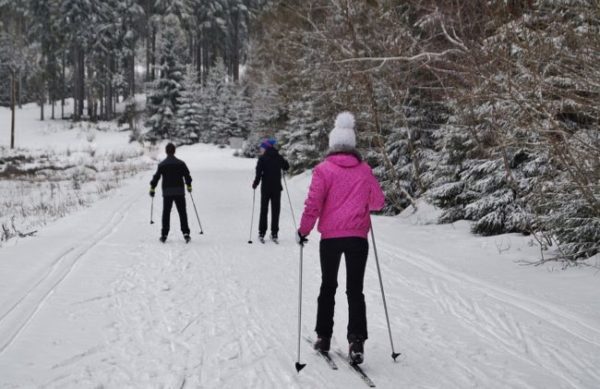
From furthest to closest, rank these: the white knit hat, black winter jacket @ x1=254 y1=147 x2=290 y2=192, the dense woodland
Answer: black winter jacket @ x1=254 y1=147 x2=290 y2=192, the dense woodland, the white knit hat

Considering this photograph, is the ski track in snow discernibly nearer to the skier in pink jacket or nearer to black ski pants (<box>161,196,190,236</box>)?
the skier in pink jacket

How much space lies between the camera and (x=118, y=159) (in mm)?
38375

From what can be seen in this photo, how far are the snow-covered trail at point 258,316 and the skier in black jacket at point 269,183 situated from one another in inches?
27.7

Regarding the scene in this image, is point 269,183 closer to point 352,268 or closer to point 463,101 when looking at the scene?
point 463,101

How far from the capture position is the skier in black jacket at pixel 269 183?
11195 millimetres

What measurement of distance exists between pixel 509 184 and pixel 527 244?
4.07 ft

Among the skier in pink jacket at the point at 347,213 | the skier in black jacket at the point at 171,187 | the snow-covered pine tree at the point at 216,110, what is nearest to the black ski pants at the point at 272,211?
the skier in black jacket at the point at 171,187

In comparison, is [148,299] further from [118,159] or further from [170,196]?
[118,159]

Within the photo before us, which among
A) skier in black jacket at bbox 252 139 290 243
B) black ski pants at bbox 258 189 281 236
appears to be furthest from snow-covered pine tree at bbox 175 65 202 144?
Result: black ski pants at bbox 258 189 281 236

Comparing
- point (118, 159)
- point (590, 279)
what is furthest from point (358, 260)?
point (118, 159)

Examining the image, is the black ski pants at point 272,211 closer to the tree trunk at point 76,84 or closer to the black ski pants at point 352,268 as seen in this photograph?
the black ski pants at point 352,268

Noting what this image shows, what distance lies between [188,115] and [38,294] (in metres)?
43.1

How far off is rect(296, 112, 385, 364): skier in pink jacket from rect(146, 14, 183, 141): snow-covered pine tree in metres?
46.7

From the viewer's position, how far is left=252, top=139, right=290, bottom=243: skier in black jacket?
11195 millimetres
